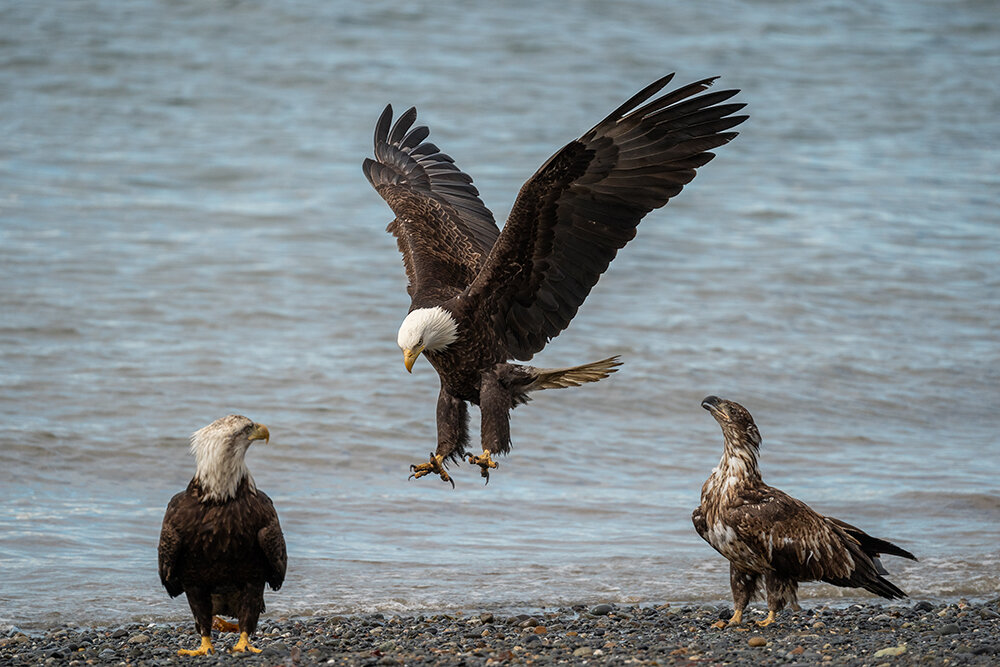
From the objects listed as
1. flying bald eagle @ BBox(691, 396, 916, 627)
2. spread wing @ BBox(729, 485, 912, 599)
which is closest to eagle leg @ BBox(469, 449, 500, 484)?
flying bald eagle @ BBox(691, 396, 916, 627)

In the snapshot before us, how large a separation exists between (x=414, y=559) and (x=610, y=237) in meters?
2.29

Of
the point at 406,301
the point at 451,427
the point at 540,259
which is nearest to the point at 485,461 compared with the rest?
the point at 451,427

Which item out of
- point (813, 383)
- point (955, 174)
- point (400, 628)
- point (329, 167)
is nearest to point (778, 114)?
point (955, 174)

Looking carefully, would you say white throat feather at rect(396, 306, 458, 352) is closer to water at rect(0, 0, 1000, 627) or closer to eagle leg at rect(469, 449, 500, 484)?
eagle leg at rect(469, 449, 500, 484)

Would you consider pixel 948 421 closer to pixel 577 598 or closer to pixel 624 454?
pixel 624 454

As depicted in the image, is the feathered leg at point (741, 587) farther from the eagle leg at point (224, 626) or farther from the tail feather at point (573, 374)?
the eagle leg at point (224, 626)

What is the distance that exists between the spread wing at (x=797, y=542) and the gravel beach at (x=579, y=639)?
0.72 feet

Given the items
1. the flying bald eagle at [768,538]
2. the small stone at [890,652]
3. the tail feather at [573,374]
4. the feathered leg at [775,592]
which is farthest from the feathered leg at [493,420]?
the small stone at [890,652]

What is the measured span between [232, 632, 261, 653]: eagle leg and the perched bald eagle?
0.24 meters

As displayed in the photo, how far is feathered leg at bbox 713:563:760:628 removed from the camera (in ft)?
19.9

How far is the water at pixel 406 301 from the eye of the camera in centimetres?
796

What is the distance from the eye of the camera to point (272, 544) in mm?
5305

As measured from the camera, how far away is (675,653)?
209 inches

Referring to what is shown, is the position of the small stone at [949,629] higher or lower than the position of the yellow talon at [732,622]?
higher
